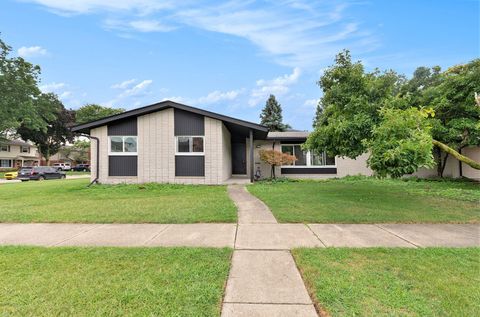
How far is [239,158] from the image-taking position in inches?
761

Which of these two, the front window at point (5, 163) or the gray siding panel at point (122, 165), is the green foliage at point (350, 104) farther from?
the front window at point (5, 163)


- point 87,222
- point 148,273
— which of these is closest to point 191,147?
point 87,222

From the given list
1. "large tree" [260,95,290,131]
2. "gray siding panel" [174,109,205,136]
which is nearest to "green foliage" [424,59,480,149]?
"gray siding panel" [174,109,205,136]

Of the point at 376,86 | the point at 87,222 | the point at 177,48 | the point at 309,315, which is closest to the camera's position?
the point at 309,315

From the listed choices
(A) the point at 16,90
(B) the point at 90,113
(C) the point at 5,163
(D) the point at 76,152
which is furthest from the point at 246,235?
(D) the point at 76,152

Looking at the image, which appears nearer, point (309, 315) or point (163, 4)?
point (309, 315)

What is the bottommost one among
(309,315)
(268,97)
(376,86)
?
(309,315)

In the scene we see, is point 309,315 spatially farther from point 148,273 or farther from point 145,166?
point 145,166

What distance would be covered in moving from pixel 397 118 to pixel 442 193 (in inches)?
211

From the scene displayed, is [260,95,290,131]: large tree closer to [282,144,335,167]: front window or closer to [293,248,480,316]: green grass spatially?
[282,144,335,167]: front window

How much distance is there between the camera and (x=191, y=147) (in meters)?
13.2

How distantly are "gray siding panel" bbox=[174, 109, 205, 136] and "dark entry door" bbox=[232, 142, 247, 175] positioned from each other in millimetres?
6494

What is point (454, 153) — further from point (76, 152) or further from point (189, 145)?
point (76, 152)

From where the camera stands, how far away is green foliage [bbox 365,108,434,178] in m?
6.28
